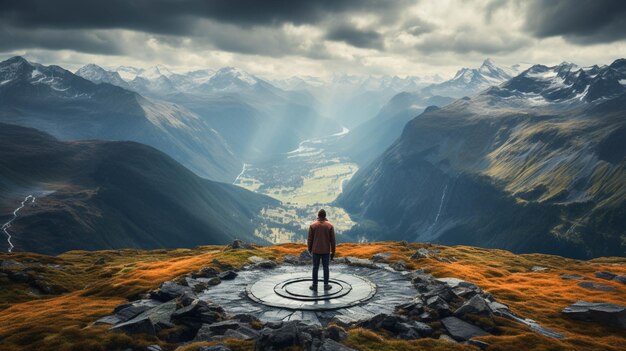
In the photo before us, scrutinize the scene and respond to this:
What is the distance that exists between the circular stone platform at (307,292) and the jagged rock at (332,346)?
665cm

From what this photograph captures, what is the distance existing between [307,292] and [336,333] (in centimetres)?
911

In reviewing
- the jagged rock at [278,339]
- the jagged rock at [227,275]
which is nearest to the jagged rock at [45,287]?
the jagged rock at [227,275]

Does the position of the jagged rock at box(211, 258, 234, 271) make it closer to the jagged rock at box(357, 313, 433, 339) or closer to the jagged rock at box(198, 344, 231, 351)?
the jagged rock at box(357, 313, 433, 339)

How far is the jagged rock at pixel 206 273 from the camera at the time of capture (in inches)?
1668

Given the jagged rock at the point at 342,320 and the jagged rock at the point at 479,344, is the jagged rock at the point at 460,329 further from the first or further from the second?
the jagged rock at the point at 342,320

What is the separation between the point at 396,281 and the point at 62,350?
2751 cm

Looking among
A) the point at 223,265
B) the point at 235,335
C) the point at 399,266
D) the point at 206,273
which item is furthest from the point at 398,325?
the point at 223,265

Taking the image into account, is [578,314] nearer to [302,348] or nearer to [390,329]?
[390,329]

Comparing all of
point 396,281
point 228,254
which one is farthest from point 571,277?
point 228,254

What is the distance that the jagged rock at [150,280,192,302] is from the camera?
1383 inches

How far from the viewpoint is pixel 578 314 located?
33.4 metres

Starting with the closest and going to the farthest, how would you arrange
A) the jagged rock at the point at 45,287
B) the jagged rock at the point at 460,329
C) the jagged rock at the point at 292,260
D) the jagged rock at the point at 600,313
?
1. the jagged rock at the point at 460,329
2. the jagged rock at the point at 600,313
3. the jagged rock at the point at 292,260
4. the jagged rock at the point at 45,287

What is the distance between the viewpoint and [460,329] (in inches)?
1088

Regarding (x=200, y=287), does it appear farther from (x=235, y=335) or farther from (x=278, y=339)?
(x=278, y=339)
